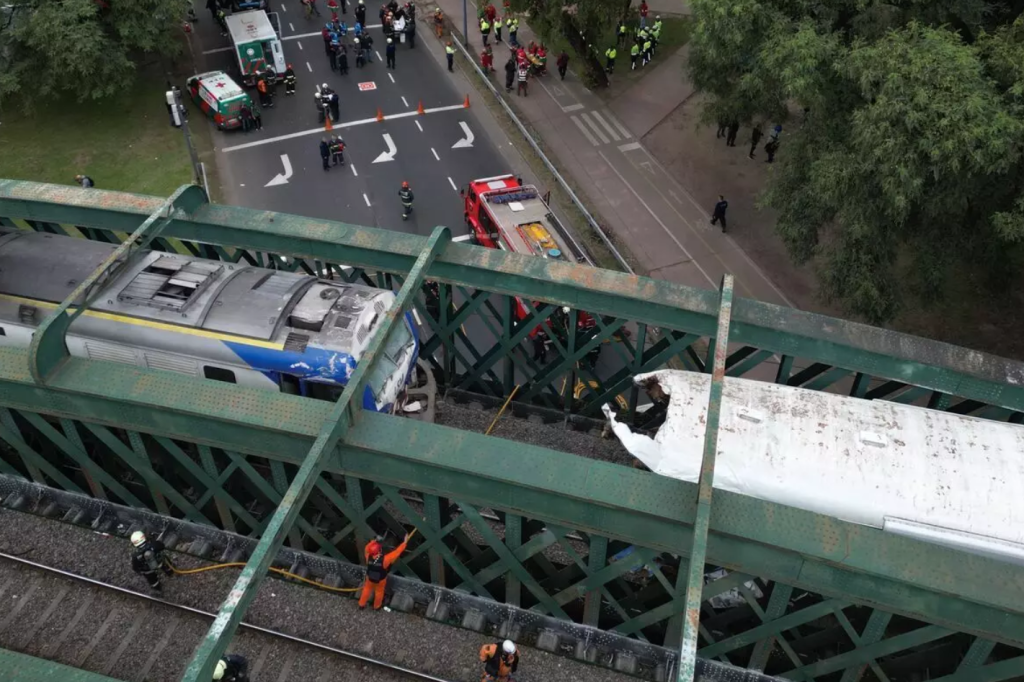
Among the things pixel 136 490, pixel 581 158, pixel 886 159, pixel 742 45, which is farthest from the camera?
pixel 581 158

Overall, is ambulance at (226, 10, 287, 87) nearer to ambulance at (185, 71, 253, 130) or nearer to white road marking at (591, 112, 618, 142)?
ambulance at (185, 71, 253, 130)

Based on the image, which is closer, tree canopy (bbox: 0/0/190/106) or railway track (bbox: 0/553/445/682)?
railway track (bbox: 0/553/445/682)

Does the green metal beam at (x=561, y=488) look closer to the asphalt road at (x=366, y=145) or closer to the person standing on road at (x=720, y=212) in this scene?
the asphalt road at (x=366, y=145)

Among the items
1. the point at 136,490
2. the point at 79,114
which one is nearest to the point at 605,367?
the point at 136,490

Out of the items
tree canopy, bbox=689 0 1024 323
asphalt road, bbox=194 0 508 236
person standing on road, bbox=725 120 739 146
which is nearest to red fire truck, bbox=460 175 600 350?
asphalt road, bbox=194 0 508 236

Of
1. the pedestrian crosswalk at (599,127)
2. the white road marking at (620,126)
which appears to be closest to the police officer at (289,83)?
the pedestrian crosswalk at (599,127)

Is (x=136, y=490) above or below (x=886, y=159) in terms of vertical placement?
below

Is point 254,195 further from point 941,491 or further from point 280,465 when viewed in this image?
point 941,491
